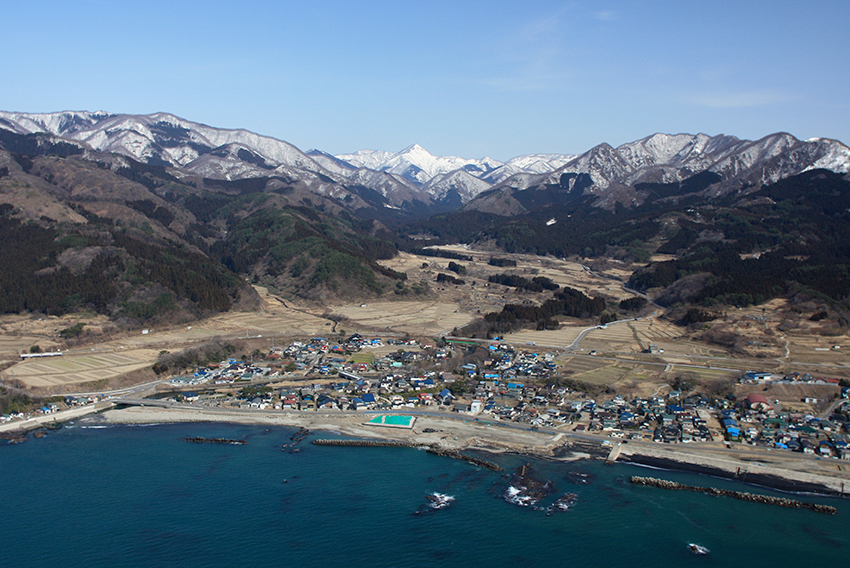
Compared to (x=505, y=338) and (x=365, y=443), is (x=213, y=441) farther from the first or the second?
(x=505, y=338)

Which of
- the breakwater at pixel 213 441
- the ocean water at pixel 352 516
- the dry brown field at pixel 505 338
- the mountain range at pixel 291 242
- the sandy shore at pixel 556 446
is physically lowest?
the ocean water at pixel 352 516

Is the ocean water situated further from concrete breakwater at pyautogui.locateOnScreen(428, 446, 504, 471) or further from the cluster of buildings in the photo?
the cluster of buildings

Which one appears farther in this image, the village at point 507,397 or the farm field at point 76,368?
the farm field at point 76,368

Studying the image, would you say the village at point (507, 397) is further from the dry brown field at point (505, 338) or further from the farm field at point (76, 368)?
the farm field at point (76, 368)

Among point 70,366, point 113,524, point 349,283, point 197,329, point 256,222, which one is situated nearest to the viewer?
point 113,524

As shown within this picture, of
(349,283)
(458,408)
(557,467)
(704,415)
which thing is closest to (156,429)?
(458,408)

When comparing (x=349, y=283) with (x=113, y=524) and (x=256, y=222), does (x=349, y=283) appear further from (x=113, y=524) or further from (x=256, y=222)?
(x=113, y=524)

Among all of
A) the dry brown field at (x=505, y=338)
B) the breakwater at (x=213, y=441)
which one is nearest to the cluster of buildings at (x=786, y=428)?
the dry brown field at (x=505, y=338)
